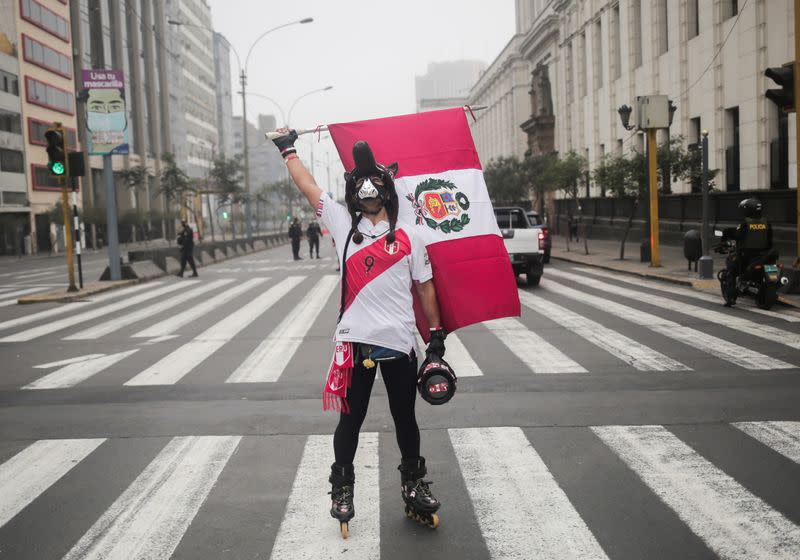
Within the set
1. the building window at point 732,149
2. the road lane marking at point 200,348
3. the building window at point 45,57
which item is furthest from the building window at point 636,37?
the building window at point 45,57

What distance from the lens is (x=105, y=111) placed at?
74.8 feet

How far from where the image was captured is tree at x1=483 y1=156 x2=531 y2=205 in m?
50.3

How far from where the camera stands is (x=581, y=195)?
48.9 m

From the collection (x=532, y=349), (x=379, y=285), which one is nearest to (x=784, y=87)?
(x=532, y=349)

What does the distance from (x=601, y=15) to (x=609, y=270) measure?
24212mm

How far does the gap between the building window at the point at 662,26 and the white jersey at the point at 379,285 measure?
33.0m

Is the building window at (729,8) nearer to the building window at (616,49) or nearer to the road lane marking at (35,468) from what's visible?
the building window at (616,49)

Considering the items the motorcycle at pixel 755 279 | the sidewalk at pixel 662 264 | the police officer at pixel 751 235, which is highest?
the police officer at pixel 751 235

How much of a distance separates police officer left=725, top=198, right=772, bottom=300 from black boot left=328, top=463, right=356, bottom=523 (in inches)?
405

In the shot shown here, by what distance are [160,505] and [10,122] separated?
58627 millimetres

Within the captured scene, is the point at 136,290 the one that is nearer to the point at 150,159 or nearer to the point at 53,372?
the point at 53,372

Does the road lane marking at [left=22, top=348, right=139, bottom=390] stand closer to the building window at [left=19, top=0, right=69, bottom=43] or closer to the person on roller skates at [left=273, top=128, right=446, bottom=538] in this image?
the person on roller skates at [left=273, top=128, right=446, bottom=538]

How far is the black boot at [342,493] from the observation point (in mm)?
→ 4312

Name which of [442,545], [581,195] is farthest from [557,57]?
[442,545]
